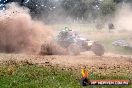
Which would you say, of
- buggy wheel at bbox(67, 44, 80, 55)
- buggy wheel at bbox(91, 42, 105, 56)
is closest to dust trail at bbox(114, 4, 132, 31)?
buggy wheel at bbox(91, 42, 105, 56)

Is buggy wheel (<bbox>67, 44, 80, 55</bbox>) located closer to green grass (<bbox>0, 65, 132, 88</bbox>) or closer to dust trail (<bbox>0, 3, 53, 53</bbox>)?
dust trail (<bbox>0, 3, 53, 53</bbox>)

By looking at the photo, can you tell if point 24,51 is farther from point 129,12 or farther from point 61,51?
point 129,12

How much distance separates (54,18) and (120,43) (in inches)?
1464

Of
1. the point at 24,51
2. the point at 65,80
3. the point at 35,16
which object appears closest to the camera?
the point at 65,80

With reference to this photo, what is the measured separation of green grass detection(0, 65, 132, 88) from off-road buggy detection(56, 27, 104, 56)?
23.5 feet

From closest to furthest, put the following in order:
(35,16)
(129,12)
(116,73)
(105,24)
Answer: (116,73)
(129,12)
(105,24)
(35,16)

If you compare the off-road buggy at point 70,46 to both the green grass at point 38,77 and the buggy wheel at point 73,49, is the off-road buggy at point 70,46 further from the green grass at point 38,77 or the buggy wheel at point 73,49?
the green grass at point 38,77

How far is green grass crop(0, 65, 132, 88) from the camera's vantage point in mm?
12586

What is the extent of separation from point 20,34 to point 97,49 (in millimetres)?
6819

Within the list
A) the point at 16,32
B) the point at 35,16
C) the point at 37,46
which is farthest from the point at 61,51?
the point at 35,16

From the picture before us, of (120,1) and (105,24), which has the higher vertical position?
(120,1)

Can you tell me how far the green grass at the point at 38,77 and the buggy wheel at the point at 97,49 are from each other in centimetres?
804

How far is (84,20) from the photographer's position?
224 feet

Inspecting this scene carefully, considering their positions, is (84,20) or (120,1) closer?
(120,1)
